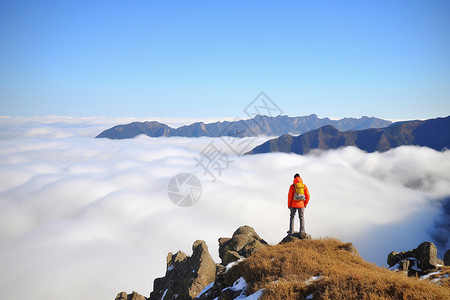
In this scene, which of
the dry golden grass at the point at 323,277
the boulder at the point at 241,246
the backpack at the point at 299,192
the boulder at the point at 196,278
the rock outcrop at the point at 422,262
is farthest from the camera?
the boulder at the point at 196,278

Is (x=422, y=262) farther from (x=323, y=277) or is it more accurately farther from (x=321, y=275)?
(x=323, y=277)

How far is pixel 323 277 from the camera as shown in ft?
29.7

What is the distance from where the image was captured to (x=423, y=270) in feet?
54.3

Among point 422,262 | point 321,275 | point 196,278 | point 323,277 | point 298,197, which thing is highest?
point 298,197

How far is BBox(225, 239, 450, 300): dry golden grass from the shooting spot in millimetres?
7258

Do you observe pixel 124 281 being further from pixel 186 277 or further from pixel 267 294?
pixel 267 294

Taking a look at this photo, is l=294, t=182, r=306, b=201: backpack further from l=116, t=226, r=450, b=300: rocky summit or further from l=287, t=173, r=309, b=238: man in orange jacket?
l=116, t=226, r=450, b=300: rocky summit

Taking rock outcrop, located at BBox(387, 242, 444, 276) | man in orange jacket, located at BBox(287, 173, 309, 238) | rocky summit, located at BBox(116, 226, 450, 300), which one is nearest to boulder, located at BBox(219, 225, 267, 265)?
rocky summit, located at BBox(116, 226, 450, 300)

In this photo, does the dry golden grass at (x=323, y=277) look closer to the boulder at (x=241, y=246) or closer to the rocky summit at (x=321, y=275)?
the rocky summit at (x=321, y=275)

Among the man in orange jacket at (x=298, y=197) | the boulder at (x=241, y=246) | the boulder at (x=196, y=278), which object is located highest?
the man in orange jacket at (x=298, y=197)

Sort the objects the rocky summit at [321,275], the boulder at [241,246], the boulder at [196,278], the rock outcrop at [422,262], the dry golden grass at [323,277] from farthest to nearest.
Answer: the boulder at [196,278] < the boulder at [241,246] < the rock outcrop at [422,262] < the rocky summit at [321,275] < the dry golden grass at [323,277]

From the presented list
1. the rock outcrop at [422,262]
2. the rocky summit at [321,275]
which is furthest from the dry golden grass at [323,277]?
the rock outcrop at [422,262]

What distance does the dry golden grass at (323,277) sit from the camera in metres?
7.26

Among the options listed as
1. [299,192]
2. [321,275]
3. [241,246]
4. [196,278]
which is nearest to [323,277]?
[321,275]
